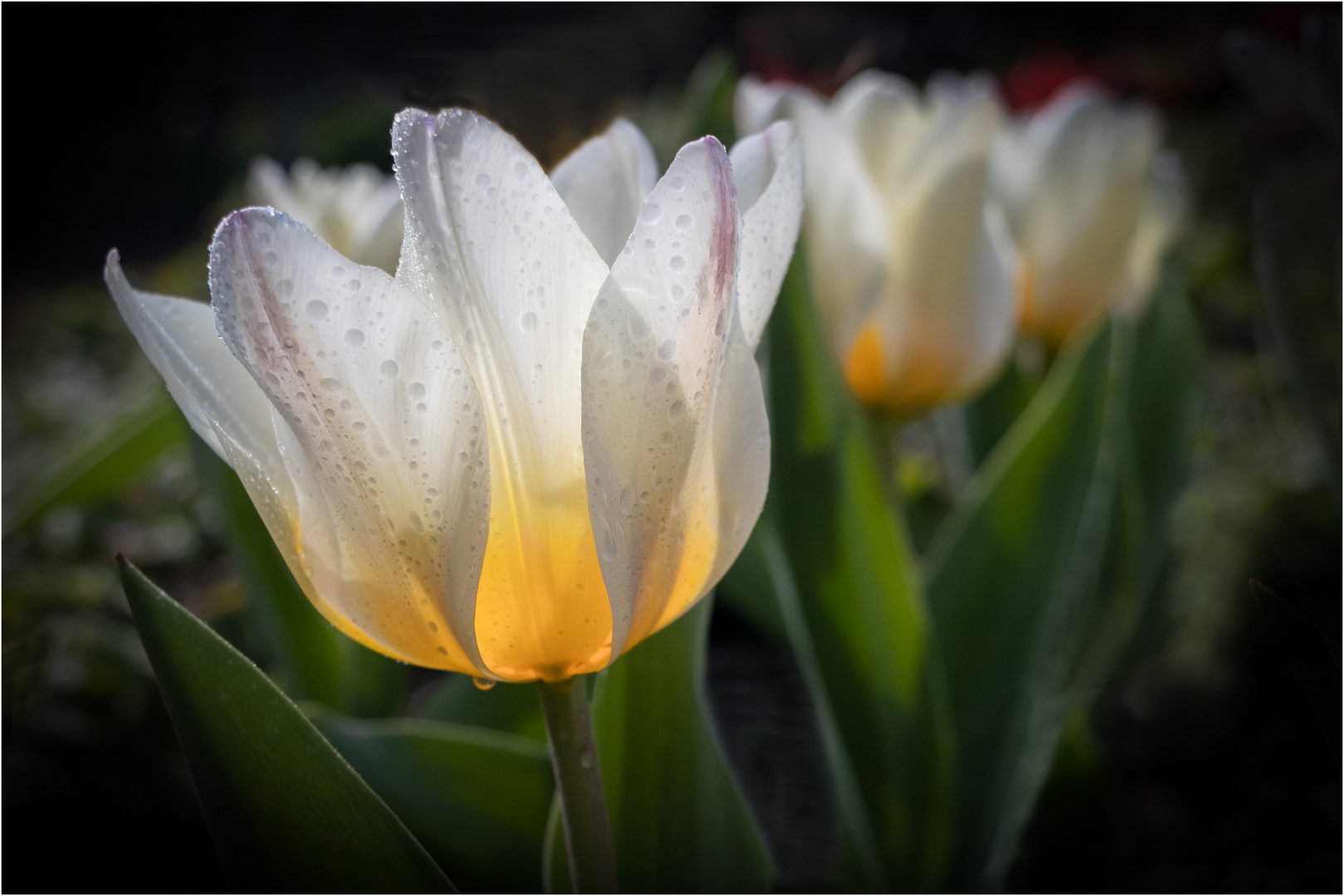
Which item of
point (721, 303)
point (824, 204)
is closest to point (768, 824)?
point (824, 204)

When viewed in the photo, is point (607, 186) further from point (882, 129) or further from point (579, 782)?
point (882, 129)

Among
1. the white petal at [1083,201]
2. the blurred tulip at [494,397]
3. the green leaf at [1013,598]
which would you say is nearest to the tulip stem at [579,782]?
the blurred tulip at [494,397]

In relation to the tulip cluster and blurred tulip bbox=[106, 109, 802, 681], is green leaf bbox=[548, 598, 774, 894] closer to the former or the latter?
blurred tulip bbox=[106, 109, 802, 681]

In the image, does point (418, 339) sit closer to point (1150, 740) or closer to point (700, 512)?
point (700, 512)

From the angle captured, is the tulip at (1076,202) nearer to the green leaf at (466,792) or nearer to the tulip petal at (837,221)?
the tulip petal at (837,221)

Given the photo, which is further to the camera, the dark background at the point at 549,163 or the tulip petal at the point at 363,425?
the dark background at the point at 549,163

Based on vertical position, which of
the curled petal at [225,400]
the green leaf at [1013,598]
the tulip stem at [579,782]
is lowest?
the green leaf at [1013,598]
